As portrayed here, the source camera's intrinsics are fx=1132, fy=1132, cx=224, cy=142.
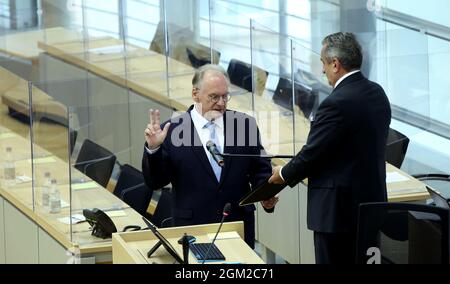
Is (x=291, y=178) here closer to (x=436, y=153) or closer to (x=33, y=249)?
(x=33, y=249)

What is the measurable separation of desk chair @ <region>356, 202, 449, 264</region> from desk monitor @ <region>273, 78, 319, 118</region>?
2.91m

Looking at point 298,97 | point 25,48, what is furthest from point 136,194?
point 25,48

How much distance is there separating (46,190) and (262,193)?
73.6 inches

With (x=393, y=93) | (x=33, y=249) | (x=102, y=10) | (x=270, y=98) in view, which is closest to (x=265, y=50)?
(x=270, y=98)

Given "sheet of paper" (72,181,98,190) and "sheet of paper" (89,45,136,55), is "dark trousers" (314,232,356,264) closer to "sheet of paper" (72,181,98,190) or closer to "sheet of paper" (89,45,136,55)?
"sheet of paper" (72,181,98,190)

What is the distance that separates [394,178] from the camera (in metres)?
7.46

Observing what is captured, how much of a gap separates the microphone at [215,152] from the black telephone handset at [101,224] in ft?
2.67

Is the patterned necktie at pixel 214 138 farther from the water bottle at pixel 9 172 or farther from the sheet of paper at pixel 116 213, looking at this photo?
the water bottle at pixel 9 172

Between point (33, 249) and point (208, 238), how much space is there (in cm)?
171

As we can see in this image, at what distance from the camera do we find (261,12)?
40.0 feet

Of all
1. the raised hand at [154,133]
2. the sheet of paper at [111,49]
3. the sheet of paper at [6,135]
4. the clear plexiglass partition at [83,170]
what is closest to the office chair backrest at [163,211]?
the clear plexiglass partition at [83,170]

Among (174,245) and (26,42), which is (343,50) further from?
(26,42)

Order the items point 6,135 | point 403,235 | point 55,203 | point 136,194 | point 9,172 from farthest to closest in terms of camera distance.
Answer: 1. point 6,135
2. point 9,172
3. point 136,194
4. point 55,203
5. point 403,235

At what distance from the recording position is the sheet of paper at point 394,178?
7.41 meters
